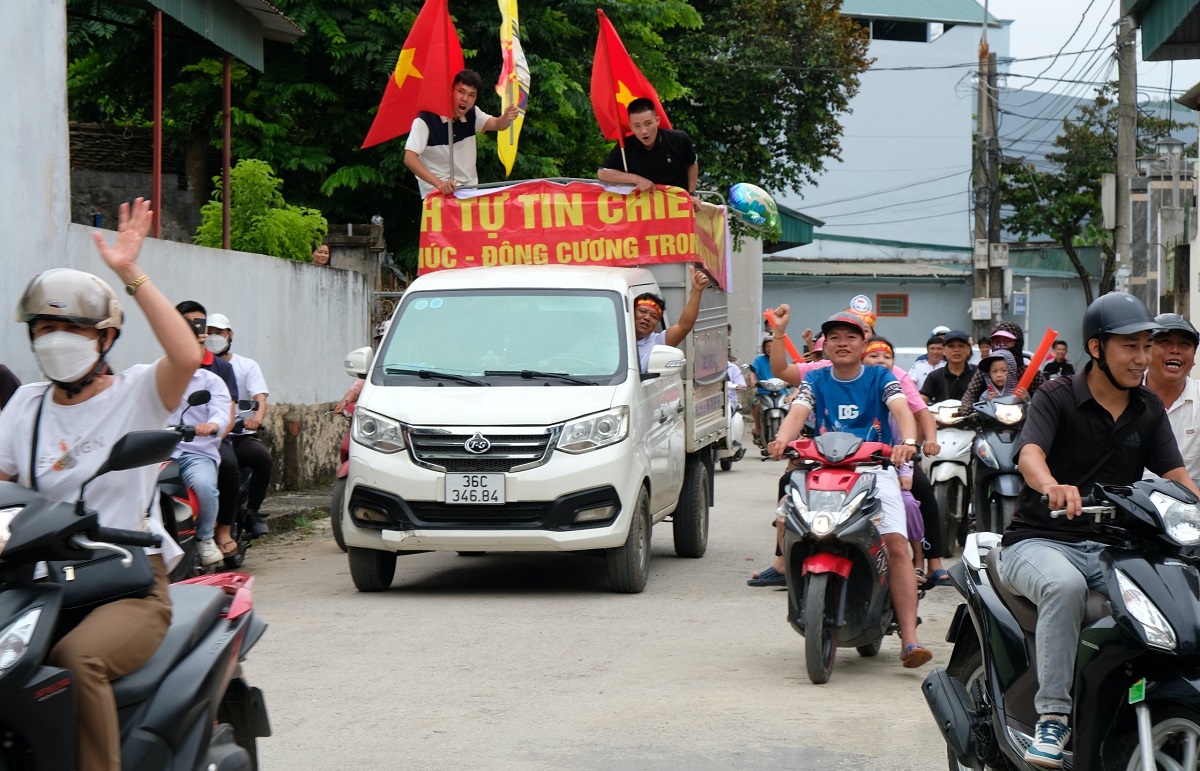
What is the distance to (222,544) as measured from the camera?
1051cm

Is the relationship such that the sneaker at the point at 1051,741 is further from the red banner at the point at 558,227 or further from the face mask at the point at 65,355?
the red banner at the point at 558,227

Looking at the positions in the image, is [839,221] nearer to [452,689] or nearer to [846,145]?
[846,145]

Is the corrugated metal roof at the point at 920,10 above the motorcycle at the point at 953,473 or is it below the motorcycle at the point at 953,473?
above

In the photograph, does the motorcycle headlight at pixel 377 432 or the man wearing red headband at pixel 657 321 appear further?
the man wearing red headband at pixel 657 321

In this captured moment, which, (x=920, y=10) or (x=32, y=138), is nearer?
Answer: (x=32, y=138)

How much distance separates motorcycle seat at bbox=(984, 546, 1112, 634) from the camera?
15.1 ft

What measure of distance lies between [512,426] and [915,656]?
3.20 meters

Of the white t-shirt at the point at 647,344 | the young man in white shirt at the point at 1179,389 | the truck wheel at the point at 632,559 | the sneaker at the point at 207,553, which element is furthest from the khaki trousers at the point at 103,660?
the white t-shirt at the point at 647,344

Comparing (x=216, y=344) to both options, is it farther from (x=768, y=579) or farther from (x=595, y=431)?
(x=768, y=579)

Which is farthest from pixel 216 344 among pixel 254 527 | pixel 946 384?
pixel 946 384

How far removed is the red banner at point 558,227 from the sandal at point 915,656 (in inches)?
204

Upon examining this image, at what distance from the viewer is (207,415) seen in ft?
32.9

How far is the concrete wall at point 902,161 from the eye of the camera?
2373 inches

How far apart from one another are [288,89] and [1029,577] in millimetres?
17418
